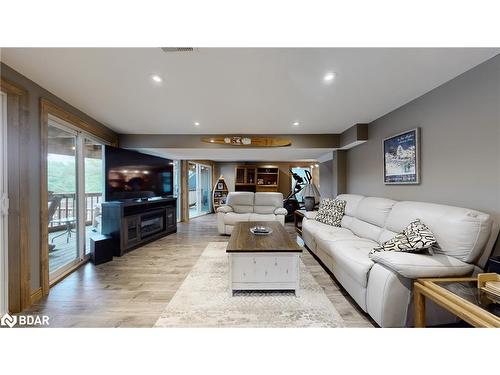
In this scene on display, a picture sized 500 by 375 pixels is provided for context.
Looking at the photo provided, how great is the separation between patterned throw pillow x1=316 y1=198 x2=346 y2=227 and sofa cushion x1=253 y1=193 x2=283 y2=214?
1.54 metres

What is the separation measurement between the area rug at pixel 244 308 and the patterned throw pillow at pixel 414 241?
787mm

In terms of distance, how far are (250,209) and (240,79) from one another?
364 centimetres

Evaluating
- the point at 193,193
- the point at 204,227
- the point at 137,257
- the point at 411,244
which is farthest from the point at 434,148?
the point at 193,193

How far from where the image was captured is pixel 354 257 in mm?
1981

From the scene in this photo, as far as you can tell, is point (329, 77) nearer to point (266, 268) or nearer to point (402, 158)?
point (402, 158)

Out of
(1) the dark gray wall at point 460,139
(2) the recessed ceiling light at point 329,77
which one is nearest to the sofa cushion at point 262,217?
(1) the dark gray wall at point 460,139

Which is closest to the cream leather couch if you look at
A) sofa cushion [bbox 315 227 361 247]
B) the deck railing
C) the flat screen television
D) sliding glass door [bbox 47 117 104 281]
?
the flat screen television

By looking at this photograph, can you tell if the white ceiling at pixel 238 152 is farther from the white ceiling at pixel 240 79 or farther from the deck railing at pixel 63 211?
the deck railing at pixel 63 211

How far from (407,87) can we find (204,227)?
5016mm

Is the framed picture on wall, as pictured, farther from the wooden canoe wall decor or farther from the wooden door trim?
the wooden door trim

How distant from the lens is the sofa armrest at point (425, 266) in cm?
150

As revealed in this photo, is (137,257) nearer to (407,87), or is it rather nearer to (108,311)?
(108,311)

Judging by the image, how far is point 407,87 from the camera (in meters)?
2.23
